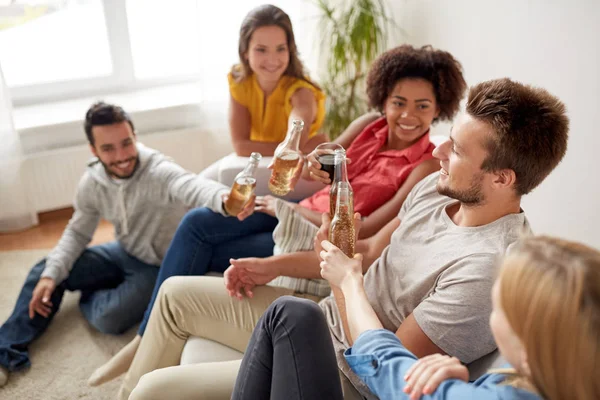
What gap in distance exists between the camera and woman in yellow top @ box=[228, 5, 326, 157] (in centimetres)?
239

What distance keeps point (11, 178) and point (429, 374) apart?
8.65 ft

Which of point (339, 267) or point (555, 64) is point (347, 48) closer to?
point (555, 64)

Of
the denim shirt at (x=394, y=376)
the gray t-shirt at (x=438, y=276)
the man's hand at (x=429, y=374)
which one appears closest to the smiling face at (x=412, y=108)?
the gray t-shirt at (x=438, y=276)

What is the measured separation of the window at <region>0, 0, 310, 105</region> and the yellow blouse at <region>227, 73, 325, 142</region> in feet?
2.62

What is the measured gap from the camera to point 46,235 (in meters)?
3.17

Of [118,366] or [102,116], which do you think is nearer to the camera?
[118,366]

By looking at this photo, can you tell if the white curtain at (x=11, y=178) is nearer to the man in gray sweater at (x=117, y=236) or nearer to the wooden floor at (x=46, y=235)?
the wooden floor at (x=46, y=235)

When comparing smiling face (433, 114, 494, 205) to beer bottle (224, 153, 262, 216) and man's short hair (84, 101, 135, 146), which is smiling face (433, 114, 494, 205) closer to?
beer bottle (224, 153, 262, 216)

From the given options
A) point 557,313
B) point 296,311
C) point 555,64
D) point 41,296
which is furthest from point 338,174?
point 41,296

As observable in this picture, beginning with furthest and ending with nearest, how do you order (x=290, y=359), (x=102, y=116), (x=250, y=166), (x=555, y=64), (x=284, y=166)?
(x=555, y=64) → (x=102, y=116) → (x=284, y=166) → (x=250, y=166) → (x=290, y=359)

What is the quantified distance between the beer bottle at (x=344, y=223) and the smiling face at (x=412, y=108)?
56 cm

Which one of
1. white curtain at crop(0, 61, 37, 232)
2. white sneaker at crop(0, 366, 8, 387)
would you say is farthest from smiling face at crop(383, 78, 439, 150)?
white curtain at crop(0, 61, 37, 232)

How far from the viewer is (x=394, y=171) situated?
1979 mm

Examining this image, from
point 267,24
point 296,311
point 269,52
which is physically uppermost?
point 267,24
